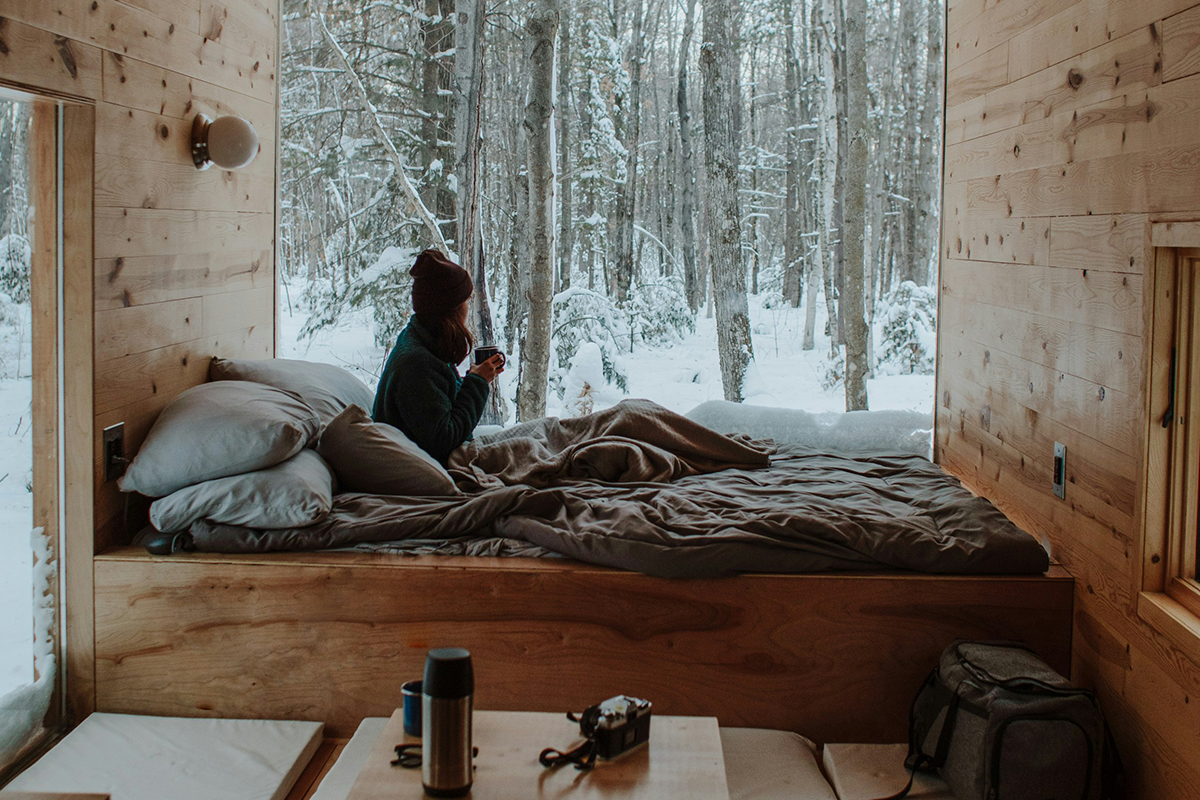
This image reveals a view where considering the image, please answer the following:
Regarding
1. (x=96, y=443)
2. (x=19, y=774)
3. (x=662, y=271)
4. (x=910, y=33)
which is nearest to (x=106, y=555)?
(x=96, y=443)

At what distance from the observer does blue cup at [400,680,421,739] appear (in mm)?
1801

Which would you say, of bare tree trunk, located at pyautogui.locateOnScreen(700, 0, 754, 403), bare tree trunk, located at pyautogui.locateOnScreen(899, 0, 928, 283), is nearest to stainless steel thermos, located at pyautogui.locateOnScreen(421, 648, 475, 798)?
bare tree trunk, located at pyautogui.locateOnScreen(700, 0, 754, 403)

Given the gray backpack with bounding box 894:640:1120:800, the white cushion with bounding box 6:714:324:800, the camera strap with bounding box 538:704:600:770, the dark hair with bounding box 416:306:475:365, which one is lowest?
the white cushion with bounding box 6:714:324:800

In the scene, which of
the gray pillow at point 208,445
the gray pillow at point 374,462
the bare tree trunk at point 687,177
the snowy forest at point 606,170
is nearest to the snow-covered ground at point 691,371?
the snowy forest at point 606,170

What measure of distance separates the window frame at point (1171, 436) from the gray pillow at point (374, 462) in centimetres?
178

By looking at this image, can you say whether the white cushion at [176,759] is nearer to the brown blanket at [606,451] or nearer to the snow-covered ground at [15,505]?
the snow-covered ground at [15,505]

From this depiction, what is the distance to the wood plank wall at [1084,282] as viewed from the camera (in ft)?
6.45

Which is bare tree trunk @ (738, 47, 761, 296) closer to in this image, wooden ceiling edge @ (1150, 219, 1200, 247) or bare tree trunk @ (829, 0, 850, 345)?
bare tree trunk @ (829, 0, 850, 345)

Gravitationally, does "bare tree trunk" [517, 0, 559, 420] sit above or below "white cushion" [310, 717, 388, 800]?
above

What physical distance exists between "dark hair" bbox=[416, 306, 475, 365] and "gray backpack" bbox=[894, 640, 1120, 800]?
5.59 ft

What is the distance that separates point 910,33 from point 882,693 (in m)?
7.04

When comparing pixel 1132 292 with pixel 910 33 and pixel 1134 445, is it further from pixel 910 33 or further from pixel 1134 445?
pixel 910 33

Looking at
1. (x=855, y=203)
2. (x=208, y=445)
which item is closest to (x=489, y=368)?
(x=208, y=445)

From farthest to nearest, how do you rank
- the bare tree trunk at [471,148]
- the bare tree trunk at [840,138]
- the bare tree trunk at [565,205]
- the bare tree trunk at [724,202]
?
the bare tree trunk at [565,205] < the bare tree trunk at [840,138] < the bare tree trunk at [724,202] < the bare tree trunk at [471,148]
